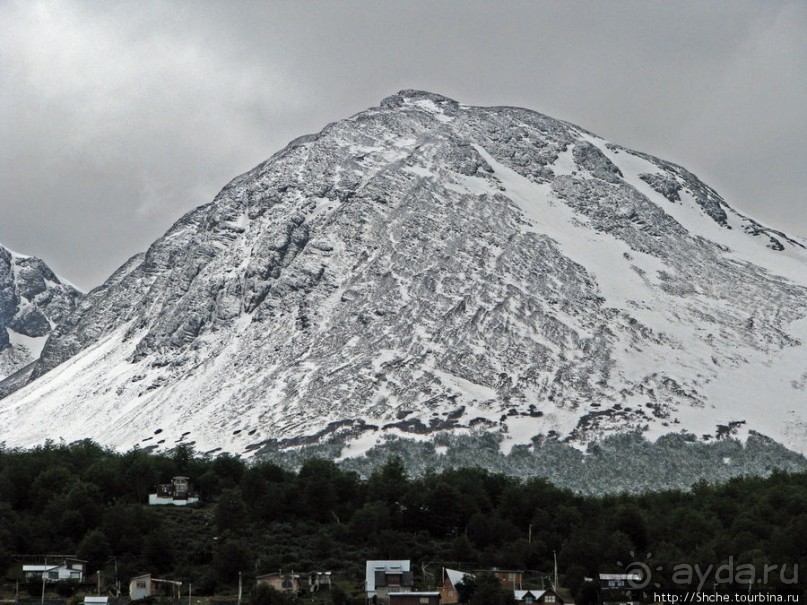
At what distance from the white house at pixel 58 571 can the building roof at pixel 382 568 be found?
26.3m

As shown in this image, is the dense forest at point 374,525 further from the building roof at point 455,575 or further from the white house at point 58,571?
the building roof at point 455,575

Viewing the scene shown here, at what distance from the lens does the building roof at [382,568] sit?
11032cm

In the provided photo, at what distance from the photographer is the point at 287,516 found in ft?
469

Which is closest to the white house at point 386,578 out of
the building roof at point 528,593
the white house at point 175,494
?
the building roof at point 528,593

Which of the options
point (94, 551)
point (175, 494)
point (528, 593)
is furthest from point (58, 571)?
point (528, 593)

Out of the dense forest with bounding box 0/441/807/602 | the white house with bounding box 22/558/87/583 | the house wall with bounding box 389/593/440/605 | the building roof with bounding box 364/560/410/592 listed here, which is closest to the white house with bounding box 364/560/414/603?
the building roof with bounding box 364/560/410/592

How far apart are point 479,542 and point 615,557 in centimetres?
1978

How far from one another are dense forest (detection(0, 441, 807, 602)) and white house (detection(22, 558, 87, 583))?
1770mm

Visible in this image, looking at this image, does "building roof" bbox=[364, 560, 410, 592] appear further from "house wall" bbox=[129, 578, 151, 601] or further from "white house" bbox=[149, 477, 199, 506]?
"white house" bbox=[149, 477, 199, 506]

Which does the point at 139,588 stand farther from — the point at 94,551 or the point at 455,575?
the point at 455,575

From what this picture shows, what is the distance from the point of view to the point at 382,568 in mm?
111500

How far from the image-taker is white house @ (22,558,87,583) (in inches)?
4375

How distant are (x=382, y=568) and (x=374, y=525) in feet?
68.2

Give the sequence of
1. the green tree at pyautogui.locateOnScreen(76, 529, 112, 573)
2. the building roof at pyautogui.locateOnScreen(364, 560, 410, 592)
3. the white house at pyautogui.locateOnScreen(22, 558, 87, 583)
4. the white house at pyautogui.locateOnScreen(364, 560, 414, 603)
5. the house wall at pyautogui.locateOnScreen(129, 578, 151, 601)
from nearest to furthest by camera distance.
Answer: the house wall at pyautogui.locateOnScreen(129, 578, 151, 601) < the white house at pyautogui.locateOnScreen(364, 560, 414, 603) < the building roof at pyautogui.locateOnScreen(364, 560, 410, 592) < the white house at pyautogui.locateOnScreen(22, 558, 87, 583) < the green tree at pyautogui.locateOnScreen(76, 529, 112, 573)
